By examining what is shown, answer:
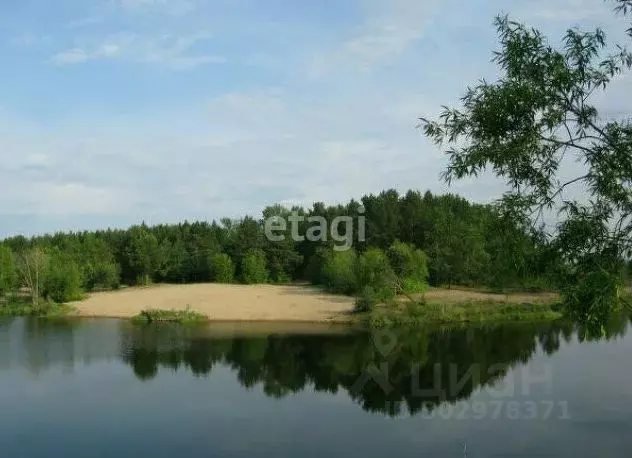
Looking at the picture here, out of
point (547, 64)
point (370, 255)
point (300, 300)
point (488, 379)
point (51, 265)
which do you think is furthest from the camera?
point (51, 265)

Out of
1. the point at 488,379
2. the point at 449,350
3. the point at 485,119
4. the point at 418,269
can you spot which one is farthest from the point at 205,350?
the point at 485,119

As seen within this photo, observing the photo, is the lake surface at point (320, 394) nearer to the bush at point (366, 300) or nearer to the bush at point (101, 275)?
the bush at point (366, 300)

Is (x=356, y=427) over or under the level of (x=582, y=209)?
under

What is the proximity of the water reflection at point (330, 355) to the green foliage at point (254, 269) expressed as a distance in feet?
46.4

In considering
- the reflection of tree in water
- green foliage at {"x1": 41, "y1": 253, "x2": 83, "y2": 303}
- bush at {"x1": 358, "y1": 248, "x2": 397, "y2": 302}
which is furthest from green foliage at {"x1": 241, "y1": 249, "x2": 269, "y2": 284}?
the reflection of tree in water

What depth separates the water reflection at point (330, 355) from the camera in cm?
1886

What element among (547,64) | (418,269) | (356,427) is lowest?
(356,427)

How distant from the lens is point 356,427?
14648mm

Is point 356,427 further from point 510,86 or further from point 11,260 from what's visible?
point 11,260

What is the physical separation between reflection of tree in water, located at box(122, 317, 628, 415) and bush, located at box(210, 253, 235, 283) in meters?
16.0

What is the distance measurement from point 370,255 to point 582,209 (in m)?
29.2

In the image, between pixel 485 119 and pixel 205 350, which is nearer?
pixel 485 119

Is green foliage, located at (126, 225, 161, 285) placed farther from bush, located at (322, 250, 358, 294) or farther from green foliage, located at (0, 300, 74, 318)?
bush, located at (322, 250, 358, 294)

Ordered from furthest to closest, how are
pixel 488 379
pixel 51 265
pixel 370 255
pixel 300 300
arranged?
pixel 51 265
pixel 300 300
pixel 370 255
pixel 488 379
